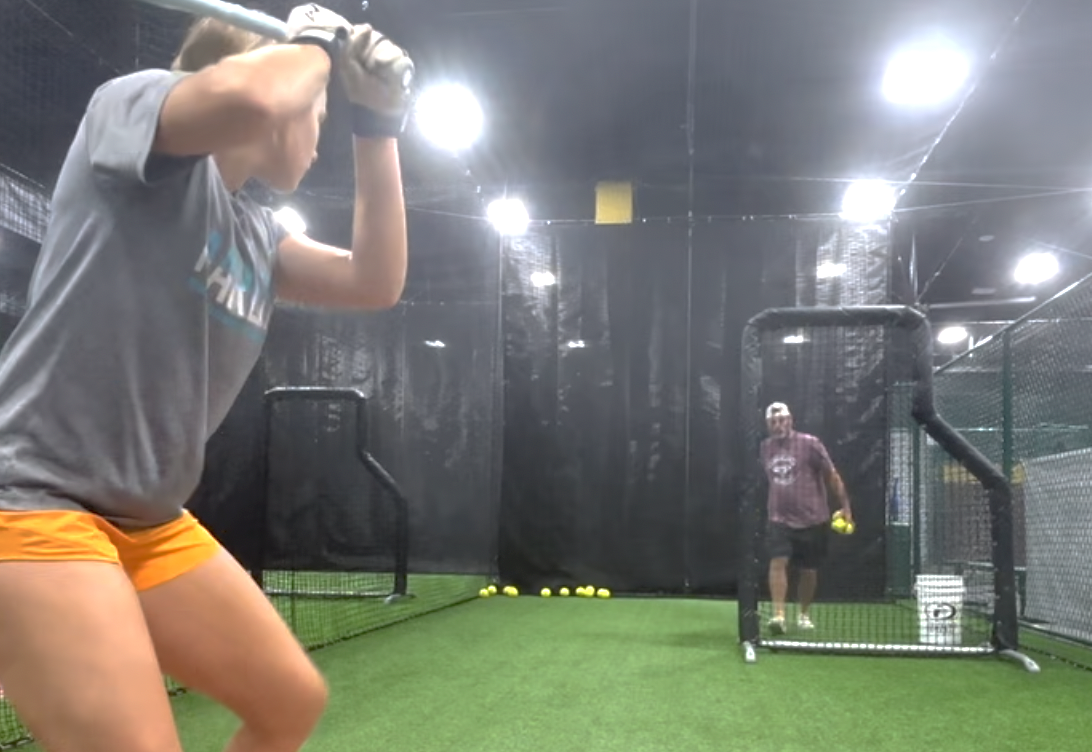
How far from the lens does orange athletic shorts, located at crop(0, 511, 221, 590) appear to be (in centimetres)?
104

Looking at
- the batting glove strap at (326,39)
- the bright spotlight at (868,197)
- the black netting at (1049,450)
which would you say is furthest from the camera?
the bright spotlight at (868,197)

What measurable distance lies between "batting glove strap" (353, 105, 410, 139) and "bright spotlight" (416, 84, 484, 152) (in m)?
5.76

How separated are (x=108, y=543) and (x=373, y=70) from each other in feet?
2.35

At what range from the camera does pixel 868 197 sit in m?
9.81

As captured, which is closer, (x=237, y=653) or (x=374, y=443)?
(x=237, y=653)

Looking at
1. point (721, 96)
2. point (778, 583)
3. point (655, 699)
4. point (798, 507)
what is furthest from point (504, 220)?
point (655, 699)

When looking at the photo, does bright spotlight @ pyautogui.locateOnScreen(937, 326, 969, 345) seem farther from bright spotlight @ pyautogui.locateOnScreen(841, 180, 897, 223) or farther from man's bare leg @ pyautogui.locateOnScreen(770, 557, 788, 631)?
man's bare leg @ pyautogui.locateOnScreen(770, 557, 788, 631)

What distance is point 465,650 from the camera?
16.5 feet

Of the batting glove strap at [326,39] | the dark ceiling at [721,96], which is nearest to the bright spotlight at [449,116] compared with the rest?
the dark ceiling at [721,96]

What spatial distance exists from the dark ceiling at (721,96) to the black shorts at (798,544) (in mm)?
3608

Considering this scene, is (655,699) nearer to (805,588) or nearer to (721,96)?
(805,588)

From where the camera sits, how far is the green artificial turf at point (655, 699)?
10.6 ft

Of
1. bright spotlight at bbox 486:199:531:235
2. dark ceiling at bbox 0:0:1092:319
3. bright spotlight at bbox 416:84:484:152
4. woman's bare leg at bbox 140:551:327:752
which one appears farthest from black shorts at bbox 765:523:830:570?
woman's bare leg at bbox 140:551:327:752

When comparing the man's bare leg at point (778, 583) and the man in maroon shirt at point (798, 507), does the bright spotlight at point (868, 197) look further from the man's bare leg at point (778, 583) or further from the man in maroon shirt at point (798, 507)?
the man's bare leg at point (778, 583)
